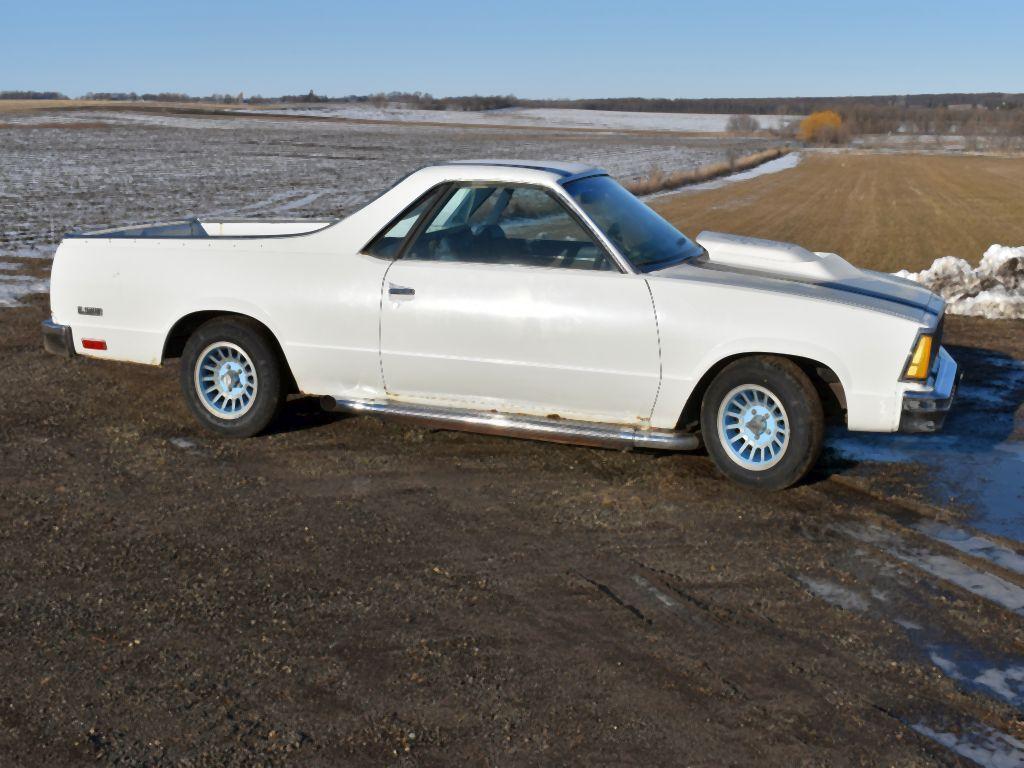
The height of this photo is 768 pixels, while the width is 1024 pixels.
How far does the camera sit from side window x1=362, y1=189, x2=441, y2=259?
22.0ft

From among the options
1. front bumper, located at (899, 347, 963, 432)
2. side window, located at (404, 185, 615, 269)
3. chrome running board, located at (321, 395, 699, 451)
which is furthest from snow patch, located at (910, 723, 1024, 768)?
side window, located at (404, 185, 615, 269)

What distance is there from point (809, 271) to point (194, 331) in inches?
150

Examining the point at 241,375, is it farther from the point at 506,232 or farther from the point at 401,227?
the point at 506,232

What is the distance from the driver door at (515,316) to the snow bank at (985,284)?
6.12 meters

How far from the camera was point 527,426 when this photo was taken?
636cm

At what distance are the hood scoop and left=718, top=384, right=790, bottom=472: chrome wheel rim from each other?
2.64 ft

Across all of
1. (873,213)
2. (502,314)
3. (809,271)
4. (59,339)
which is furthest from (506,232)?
(873,213)

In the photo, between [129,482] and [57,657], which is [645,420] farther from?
[57,657]

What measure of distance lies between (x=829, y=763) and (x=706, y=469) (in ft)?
10.3

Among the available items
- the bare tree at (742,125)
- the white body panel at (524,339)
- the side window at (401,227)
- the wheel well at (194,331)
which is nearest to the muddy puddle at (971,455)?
the white body panel at (524,339)

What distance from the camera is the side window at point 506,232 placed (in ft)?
21.0

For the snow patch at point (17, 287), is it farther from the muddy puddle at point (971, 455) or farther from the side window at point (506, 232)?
the muddy puddle at point (971, 455)

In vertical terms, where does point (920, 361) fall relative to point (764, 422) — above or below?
above

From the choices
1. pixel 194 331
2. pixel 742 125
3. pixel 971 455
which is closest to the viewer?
pixel 971 455
